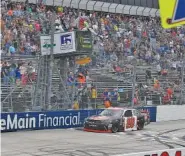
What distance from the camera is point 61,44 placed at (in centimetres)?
1864

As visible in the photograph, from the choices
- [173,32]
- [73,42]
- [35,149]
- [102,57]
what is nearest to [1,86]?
[73,42]

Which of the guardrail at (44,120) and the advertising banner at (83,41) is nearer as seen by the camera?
the guardrail at (44,120)

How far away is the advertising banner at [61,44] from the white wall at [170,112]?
8.43m

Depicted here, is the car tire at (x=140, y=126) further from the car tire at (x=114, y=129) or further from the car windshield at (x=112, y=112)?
the car tire at (x=114, y=129)

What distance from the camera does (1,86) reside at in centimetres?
1719

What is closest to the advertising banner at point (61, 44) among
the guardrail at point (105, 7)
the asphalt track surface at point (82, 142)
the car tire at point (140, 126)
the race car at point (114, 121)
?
the race car at point (114, 121)

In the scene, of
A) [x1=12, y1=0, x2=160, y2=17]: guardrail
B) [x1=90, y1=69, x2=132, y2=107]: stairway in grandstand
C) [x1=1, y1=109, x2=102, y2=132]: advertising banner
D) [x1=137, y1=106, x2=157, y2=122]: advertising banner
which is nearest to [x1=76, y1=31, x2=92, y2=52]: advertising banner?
[x1=90, y1=69, x2=132, y2=107]: stairway in grandstand

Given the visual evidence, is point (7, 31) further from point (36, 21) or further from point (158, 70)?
point (158, 70)

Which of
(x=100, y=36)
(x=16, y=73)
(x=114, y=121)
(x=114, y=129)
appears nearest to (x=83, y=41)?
(x=16, y=73)

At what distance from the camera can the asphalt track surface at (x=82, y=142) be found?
498 inches

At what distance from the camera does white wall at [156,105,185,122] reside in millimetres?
25516

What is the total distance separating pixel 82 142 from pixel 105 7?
2314cm

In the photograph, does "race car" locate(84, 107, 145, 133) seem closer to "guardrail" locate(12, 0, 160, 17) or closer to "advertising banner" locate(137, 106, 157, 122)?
"advertising banner" locate(137, 106, 157, 122)

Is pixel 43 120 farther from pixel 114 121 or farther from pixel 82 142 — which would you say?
pixel 82 142
